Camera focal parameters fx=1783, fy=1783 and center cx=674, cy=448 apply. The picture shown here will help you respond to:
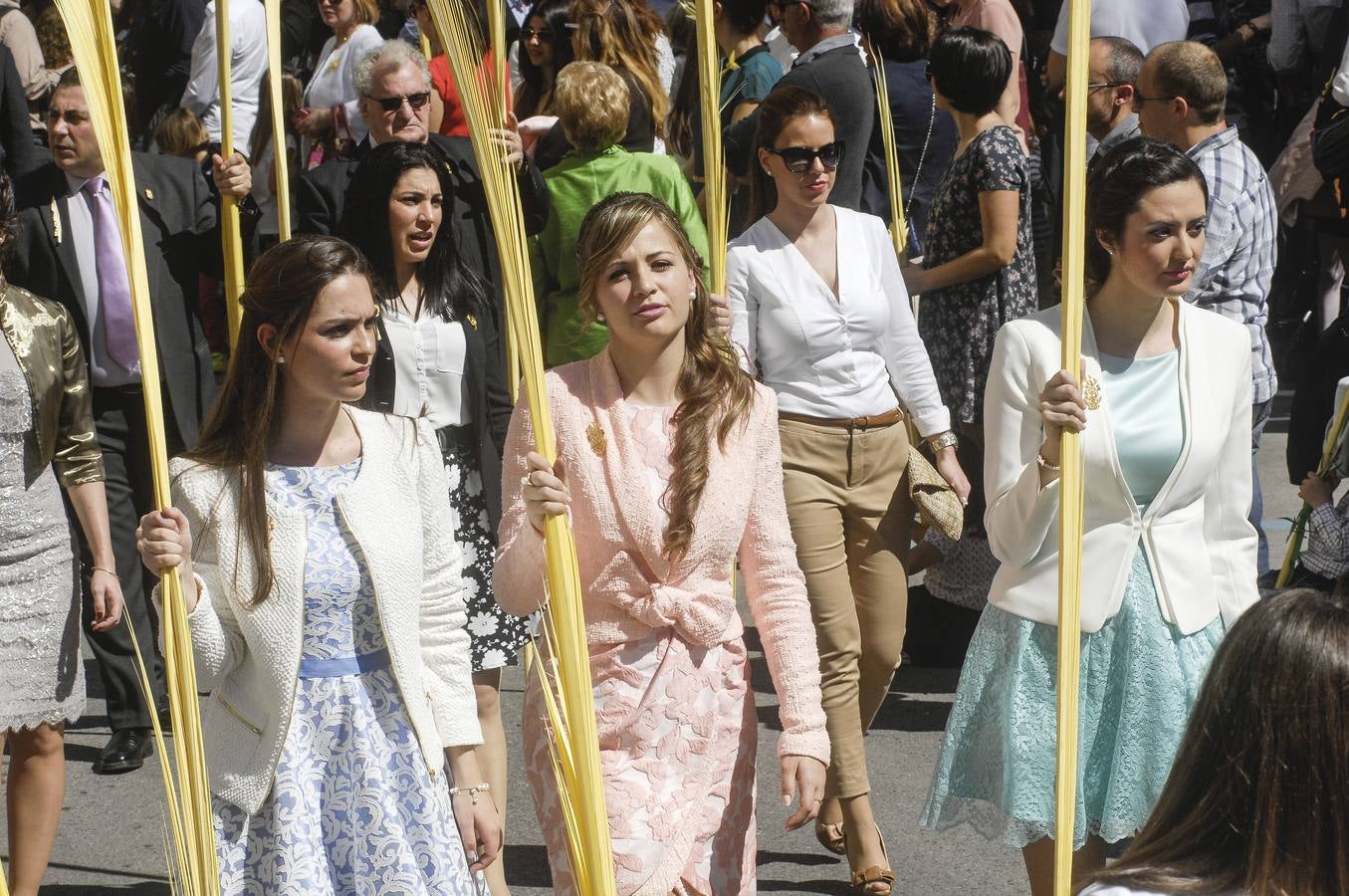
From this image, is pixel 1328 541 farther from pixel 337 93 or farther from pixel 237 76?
pixel 237 76

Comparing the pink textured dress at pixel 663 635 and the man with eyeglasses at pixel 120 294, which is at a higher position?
the man with eyeglasses at pixel 120 294

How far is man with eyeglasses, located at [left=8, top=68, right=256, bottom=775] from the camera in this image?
534 cm

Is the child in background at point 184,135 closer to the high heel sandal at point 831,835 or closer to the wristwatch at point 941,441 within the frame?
the wristwatch at point 941,441

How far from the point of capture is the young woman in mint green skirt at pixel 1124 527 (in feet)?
11.7

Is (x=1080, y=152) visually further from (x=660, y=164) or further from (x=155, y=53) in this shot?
(x=155, y=53)

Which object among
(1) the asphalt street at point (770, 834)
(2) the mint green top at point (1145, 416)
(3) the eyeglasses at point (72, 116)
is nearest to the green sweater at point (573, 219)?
(1) the asphalt street at point (770, 834)

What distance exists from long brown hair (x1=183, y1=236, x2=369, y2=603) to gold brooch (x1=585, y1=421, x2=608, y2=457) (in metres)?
0.51

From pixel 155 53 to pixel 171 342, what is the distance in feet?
13.5

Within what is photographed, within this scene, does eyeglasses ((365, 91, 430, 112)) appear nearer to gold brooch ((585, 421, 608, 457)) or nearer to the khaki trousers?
the khaki trousers

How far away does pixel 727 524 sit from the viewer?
3309 mm

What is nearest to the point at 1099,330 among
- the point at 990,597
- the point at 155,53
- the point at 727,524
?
the point at 990,597

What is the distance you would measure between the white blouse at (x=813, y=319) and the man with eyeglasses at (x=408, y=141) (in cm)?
71

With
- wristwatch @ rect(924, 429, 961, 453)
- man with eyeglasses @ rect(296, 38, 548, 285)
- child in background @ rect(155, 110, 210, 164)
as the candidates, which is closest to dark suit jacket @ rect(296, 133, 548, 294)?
man with eyeglasses @ rect(296, 38, 548, 285)

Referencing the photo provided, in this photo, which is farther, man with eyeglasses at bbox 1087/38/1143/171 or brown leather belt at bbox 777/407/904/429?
man with eyeglasses at bbox 1087/38/1143/171
